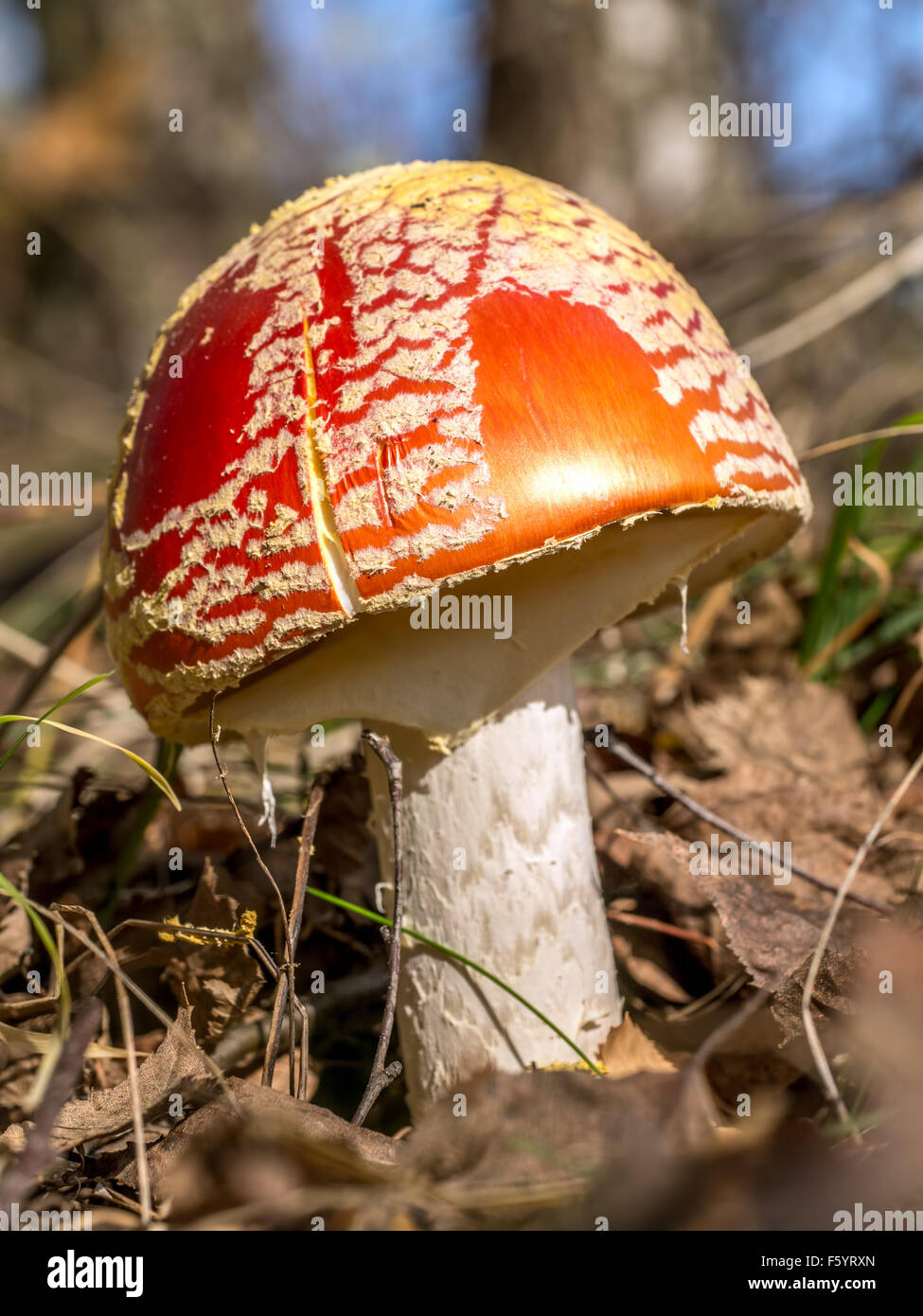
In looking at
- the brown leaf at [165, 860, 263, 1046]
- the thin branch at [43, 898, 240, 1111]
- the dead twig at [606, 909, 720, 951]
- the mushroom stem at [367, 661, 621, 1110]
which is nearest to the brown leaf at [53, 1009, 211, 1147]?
the thin branch at [43, 898, 240, 1111]

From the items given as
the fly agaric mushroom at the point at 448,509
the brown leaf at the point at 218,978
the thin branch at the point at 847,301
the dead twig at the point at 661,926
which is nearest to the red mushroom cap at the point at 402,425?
the fly agaric mushroom at the point at 448,509

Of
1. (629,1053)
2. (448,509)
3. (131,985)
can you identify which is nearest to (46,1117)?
(131,985)

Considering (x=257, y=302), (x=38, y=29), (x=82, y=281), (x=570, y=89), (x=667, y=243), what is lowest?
(x=257, y=302)

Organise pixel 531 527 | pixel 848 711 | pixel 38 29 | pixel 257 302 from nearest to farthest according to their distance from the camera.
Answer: pixel 531 527, pixel 257 302, pixel 848 711, pixel 38 29

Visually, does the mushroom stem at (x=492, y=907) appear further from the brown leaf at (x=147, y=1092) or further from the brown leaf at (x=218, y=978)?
the brown leaf at (x=147, y=1092)

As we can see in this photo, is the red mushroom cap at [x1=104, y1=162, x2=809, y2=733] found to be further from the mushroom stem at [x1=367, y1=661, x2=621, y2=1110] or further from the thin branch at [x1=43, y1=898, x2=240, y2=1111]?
the mushroom stem at [x1=367, y1=661, x2=621, y2=1110]

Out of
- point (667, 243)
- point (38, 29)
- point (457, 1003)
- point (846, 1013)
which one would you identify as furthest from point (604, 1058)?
point (38, 29)

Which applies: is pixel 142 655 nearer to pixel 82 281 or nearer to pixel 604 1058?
pixel 604 1058

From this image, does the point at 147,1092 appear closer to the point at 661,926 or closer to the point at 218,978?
the point at 218,978
